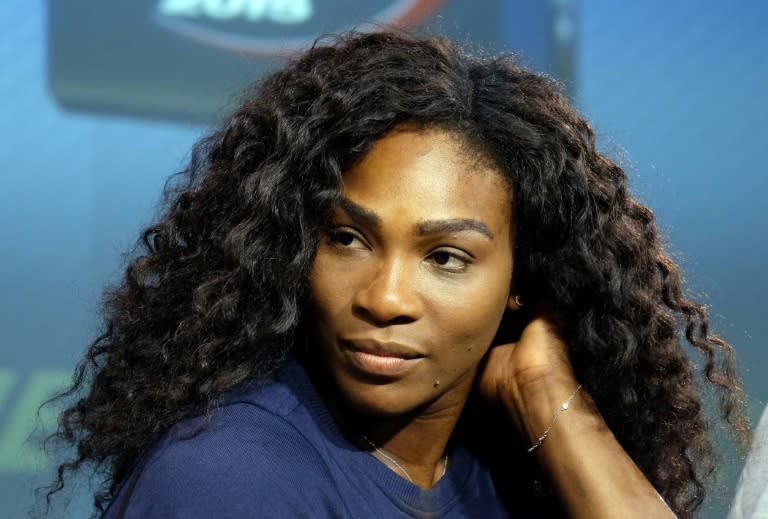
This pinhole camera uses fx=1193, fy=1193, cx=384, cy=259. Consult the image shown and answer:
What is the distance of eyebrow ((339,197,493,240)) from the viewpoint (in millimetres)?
1641

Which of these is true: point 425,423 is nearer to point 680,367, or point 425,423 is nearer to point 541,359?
point 541,359

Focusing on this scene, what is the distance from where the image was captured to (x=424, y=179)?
1655 mm

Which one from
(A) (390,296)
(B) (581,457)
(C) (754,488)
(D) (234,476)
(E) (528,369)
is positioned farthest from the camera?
(E) (528,369)

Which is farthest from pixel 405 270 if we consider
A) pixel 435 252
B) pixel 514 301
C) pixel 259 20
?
pixel 259 20

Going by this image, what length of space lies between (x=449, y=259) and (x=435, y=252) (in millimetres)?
25

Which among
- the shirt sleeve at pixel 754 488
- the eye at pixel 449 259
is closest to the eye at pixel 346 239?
the eye at pixel 449 259

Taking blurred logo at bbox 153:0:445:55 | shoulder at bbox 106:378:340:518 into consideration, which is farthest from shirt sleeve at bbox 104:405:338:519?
blurred logo at bbox 153:0:445:55

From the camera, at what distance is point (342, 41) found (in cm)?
187

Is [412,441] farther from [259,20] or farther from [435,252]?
[259,20]

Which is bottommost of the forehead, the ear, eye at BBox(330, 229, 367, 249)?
the ear

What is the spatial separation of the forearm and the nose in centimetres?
31

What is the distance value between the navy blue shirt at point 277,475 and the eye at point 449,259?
0.27 metres

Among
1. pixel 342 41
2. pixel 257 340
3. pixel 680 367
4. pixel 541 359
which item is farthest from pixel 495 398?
pixel 342 41

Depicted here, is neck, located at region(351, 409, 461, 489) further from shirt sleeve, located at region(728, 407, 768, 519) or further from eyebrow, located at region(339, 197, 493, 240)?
shirt sleeve, located at region(728, 407, 768, 519)
